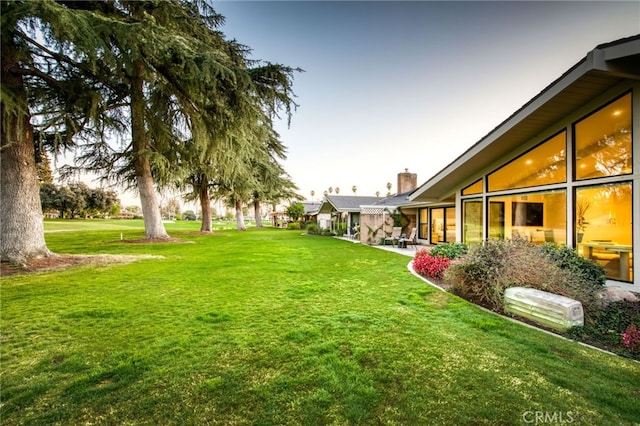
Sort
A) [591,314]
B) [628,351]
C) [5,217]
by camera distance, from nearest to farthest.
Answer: [628,351] < [591,314] < [5,217]

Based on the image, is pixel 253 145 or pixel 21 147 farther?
pixel 253 145

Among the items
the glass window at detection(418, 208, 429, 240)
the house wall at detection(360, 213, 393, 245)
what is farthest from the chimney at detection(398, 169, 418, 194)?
the house wall at detection(360, 213, 393, 245)

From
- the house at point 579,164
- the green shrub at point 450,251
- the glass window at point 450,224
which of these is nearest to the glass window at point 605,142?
the house at point 579,164

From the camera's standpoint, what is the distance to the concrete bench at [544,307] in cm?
397

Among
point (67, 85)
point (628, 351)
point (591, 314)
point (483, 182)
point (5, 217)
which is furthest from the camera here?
point (483, 182)

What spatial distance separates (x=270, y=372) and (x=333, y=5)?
1327 centimetres

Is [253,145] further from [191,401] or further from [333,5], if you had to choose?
[191,401]

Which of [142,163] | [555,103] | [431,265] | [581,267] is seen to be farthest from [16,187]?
[555,103]

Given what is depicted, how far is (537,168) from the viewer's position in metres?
7.69

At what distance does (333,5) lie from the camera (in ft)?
37.0

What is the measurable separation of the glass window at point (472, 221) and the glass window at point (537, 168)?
1.10m

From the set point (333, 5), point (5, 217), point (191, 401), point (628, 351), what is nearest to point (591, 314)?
point (628, 351)

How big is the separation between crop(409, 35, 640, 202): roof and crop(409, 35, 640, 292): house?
0.02m

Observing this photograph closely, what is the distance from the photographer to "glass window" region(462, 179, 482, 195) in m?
9.76
